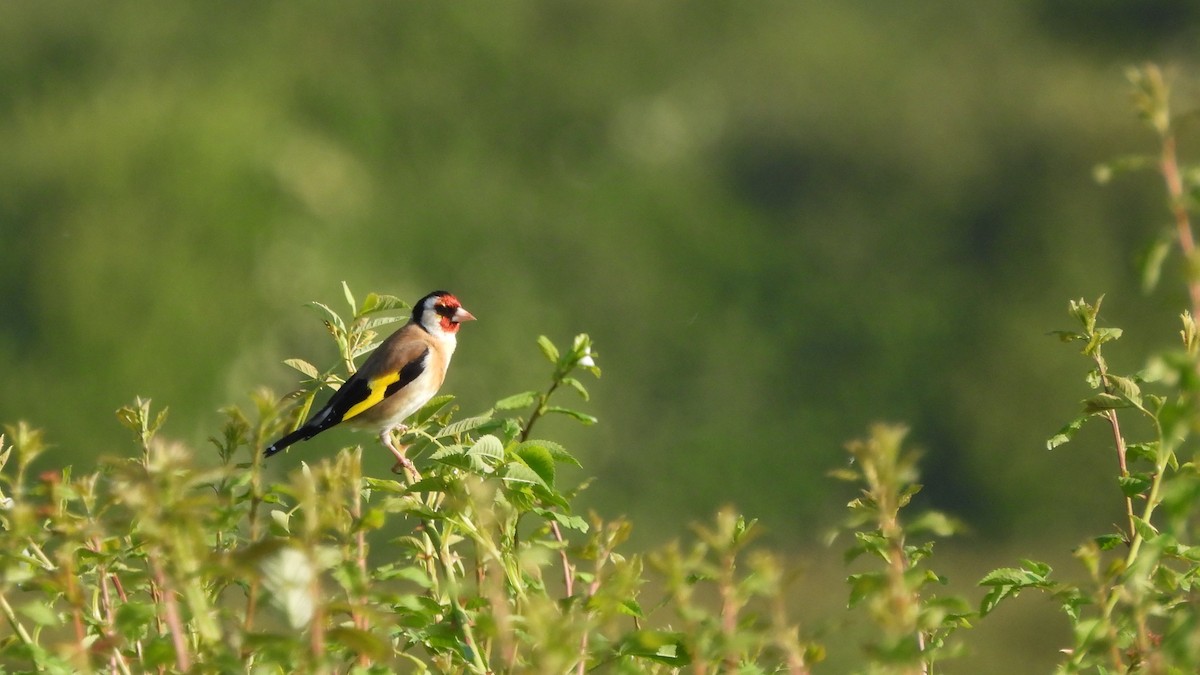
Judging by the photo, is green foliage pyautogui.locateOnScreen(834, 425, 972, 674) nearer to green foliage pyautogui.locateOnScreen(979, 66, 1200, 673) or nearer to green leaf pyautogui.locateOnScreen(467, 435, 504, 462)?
green foliage pyautogui.locateOnScreen(979, 66, 1200, 673)

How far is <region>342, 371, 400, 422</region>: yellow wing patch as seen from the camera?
22.0 feet

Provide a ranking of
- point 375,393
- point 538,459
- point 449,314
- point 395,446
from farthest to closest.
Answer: point 449,314 → point 375,393 → point 395,446 → point 538,459

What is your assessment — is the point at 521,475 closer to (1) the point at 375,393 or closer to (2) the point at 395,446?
(2) the point at 395,446

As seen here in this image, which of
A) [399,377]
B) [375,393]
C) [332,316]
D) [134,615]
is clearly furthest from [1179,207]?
[399,377]

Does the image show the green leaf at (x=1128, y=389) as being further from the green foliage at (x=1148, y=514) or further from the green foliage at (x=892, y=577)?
the green foliage at (x=892, y=577)

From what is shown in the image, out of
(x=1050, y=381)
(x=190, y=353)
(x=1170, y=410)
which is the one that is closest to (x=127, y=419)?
(x=1170, y=410)

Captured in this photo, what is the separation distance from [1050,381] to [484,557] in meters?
20.2

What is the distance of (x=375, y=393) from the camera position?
22.6 feet

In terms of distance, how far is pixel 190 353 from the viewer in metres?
19.4

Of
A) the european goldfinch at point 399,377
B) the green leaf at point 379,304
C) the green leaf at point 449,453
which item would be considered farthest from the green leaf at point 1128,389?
the european goldfinch at point 399,377

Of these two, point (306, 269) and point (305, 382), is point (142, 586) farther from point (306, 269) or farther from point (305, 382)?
point (306, 269)

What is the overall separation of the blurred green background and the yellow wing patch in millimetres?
9430

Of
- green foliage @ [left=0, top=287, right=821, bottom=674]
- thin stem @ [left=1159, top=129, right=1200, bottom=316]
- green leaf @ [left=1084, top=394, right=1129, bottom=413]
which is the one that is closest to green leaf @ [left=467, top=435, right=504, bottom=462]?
green foliage @ [left=0, top=287, right=821, bottom=674]

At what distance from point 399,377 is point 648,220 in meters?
16.8
